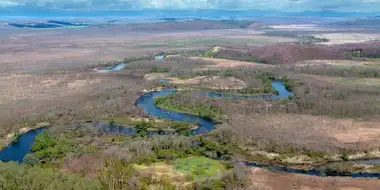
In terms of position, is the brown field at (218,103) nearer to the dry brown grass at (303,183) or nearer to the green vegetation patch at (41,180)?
the dry brown grass at (303,183)

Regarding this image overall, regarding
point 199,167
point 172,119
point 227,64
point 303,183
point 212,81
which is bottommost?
point 303,183

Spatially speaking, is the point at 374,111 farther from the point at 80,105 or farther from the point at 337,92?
the point at 80,105

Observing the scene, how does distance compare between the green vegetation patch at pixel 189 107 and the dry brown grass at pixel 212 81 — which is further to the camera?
the dry brown grass at pixel 212 81

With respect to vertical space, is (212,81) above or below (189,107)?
above

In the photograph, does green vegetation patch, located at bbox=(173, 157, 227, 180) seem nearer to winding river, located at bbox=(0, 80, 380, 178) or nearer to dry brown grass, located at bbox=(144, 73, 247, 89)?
winding river, located at bbox=(0, 80, 380, 178)

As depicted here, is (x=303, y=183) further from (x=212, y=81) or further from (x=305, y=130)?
(x=212, y=81)

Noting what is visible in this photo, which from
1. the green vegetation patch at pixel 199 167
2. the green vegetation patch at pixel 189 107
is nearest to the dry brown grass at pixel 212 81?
the green vegetation patch at pixel 189 107

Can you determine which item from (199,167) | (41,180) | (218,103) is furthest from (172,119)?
(41,180)

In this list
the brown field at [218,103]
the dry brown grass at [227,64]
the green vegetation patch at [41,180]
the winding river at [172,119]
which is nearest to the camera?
the green vegetation patch at [41,180]

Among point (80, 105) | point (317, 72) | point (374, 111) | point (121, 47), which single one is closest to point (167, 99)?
A: point (80, 105)
